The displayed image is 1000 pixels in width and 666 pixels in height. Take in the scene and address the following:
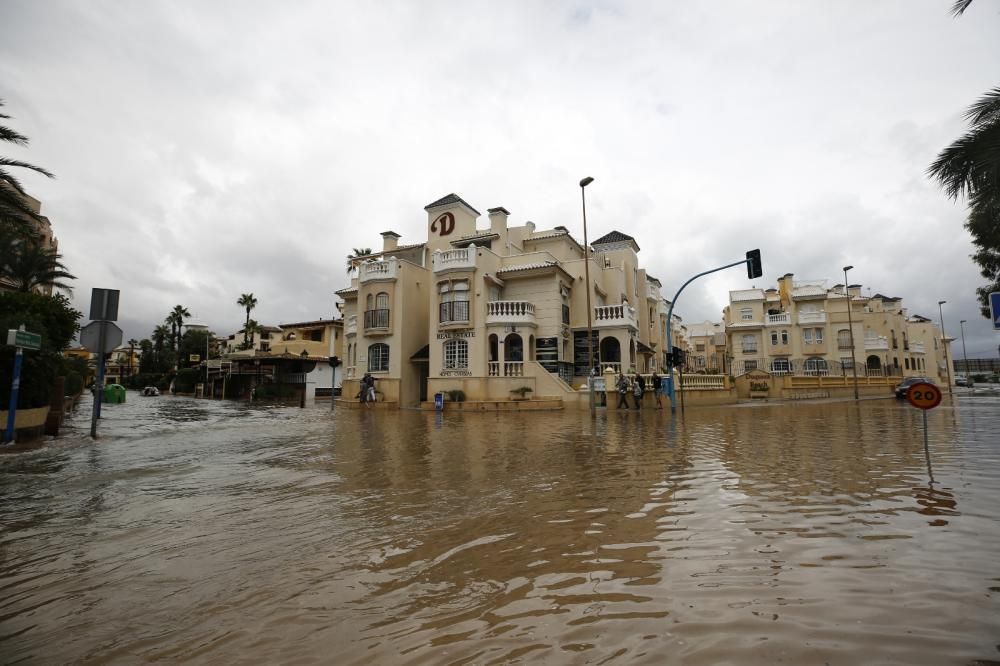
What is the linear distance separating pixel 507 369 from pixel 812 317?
3931cm

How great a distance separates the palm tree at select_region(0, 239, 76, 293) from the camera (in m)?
26.1

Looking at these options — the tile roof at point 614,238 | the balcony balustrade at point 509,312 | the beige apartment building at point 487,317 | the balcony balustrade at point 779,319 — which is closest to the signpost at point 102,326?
the beige apartment building at point 487,317

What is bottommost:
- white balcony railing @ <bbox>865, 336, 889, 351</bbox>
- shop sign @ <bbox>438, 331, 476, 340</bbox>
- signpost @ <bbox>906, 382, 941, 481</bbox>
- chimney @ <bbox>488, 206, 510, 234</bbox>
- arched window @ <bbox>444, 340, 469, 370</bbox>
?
signpost @ <bbox>906, 382, 941, 481</bbox>

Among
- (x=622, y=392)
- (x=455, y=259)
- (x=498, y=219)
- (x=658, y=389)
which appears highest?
(x=498, y=219)

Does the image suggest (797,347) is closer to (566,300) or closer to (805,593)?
(566,300)

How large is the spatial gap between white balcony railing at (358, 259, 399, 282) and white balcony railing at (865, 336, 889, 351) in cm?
4934

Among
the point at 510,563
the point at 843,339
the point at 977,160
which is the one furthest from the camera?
the point at 843,339

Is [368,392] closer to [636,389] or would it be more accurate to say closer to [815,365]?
[636,389]

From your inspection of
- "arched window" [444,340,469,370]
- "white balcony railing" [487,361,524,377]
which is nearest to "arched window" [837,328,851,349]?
"white balcony railing" [487,361,524,377]

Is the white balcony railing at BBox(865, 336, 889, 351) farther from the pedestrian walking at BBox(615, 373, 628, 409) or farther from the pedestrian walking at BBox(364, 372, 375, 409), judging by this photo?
the pedestrian walking at BBox(364, 372, 375, 409)

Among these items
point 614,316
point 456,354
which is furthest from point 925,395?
point 456,354

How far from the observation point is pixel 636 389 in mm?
23641

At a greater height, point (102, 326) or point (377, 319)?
point (377, 319)

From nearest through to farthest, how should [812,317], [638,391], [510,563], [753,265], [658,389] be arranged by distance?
[510,563] → [753,265] → [638,391] → [658,389] → [812,317]
